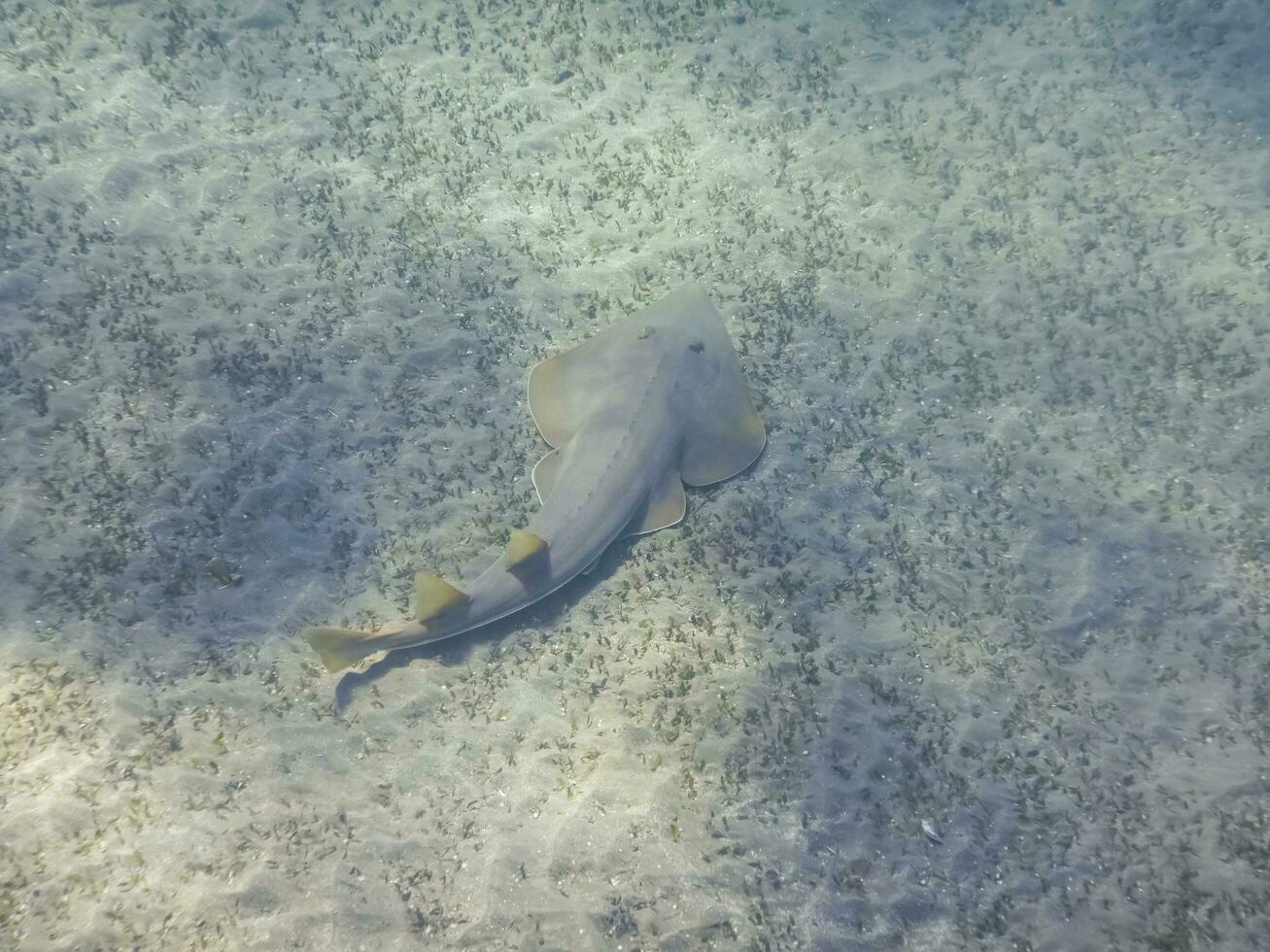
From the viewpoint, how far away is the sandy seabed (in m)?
5.09

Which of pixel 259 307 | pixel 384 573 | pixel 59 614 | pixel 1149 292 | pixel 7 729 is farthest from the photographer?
pixel 1149 292

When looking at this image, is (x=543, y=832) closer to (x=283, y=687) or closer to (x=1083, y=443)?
(x=283, y=687)

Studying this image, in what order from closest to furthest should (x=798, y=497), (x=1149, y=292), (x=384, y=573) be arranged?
(x=384, y=573)
(x=798, y=497)
(x=1149, y=292)

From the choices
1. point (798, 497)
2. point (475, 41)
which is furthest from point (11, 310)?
point (798, 497)

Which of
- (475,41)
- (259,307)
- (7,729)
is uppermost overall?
(475,41)

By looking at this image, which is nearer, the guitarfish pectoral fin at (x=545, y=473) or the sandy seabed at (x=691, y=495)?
→ the sandy seabed at (x=691, y=495)

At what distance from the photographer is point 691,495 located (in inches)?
270

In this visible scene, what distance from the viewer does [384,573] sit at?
20.9 ft

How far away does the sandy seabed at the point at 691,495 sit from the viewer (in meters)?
5.09

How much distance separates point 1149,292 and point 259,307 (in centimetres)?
995

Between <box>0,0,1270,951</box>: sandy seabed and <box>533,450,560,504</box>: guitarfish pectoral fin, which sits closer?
<box>0,0,1270,951</box>: sandy seabed

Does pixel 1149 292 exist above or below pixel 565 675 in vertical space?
above

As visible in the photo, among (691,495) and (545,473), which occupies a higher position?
(545,473)

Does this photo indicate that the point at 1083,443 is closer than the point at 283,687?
No
